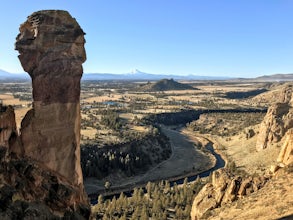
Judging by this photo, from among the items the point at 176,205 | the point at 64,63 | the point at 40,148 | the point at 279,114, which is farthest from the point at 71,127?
the point at 279,114

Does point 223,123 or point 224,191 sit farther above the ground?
point 224,191

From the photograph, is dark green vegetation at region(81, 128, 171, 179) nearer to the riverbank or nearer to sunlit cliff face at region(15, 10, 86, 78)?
the riverbank

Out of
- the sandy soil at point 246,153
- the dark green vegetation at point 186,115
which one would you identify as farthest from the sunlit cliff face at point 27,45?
the dark green vegetation at point 186,115

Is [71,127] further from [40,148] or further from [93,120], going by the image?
[93,120]

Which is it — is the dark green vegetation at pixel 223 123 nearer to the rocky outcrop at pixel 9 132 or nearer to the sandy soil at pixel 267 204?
the sandy soil at pixel 267 204

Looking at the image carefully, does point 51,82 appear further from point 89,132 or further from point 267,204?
point 89,132

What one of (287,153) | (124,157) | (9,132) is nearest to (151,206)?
(287,153)
